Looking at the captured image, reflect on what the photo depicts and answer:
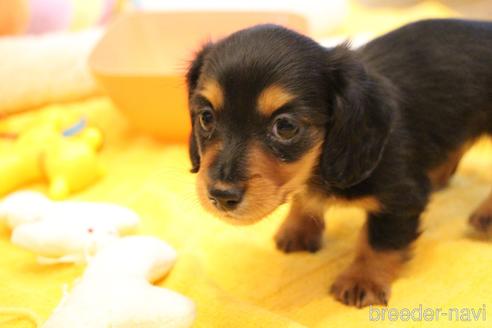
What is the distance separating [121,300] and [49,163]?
124 centimetres

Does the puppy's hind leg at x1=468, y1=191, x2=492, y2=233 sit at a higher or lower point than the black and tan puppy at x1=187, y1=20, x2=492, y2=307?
lower

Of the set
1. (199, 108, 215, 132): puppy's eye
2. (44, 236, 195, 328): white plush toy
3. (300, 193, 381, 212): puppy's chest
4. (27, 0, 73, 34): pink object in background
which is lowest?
(27, 0, 73, 34): pink object in background

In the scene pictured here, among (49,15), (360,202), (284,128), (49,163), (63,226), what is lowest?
(49,163)

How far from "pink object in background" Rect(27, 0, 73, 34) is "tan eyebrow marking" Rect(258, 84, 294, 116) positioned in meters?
2.62

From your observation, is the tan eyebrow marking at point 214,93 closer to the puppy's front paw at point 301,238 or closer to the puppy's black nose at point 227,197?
the puppy's black nose at point 227,197

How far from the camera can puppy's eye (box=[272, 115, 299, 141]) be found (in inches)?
60.5

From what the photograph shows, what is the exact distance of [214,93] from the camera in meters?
Answer: 1.56

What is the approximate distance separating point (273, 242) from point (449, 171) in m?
0.84

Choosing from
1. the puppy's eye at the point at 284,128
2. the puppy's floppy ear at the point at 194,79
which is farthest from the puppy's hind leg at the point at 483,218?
the puppy's floppy ear at the point at 194,79

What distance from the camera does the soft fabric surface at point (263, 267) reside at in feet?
5.50

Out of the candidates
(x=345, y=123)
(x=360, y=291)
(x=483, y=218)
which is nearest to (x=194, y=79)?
(x=345, y=123)

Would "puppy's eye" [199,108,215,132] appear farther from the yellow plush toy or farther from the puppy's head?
the yellow plush toy

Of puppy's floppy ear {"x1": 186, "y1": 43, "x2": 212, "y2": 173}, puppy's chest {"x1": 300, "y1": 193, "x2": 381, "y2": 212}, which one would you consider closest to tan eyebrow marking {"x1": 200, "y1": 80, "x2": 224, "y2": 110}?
puppy's floppy ear {"x1": 186, "y1": 43, "x2": 212, "y2": 173}

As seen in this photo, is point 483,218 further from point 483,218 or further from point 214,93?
point 214,93
